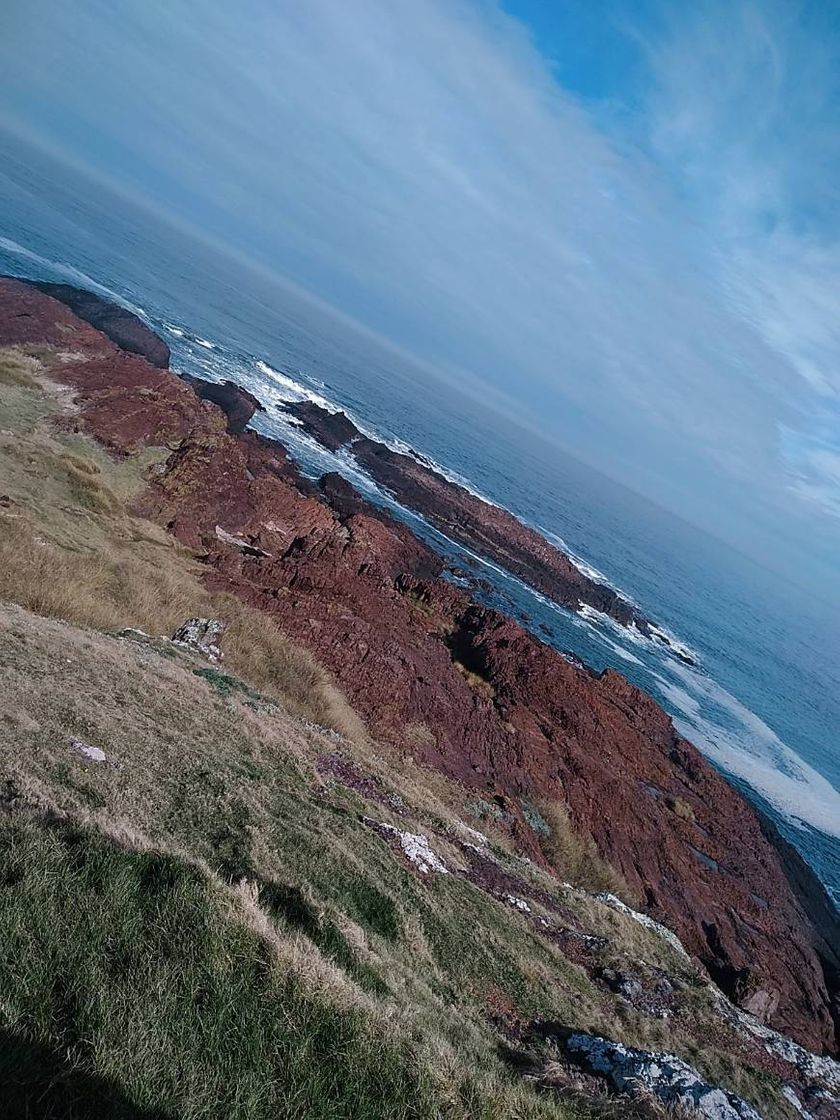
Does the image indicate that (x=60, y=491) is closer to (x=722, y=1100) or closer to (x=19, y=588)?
(x=19, y=588)

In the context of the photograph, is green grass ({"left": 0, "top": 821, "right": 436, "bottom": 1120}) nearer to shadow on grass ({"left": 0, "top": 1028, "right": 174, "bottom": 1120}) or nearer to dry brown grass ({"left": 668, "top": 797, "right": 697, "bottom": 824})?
shadow on grass ({"left": 0, "top": 1028, "right": 174, "bottom": 1120})

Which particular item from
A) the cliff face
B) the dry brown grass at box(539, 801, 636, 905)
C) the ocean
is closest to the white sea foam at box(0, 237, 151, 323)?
the ocean

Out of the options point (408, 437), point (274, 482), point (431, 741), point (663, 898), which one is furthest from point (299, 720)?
point (408, 437)

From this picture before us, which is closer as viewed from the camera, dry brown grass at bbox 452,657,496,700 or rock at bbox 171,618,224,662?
rock at bbox 171,618,224,662

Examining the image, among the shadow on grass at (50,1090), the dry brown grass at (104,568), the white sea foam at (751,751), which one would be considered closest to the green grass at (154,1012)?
the shadow on grass at (50,1090)

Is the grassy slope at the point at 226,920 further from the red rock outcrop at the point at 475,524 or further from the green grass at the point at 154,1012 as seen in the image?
the red rock outcrop at the point at 475,524

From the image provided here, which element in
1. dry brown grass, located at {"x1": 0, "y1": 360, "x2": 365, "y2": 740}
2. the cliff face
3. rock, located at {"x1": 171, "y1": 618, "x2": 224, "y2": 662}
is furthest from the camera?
the cliff face

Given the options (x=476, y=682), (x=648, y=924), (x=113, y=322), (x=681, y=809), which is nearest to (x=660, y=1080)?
(x=648, y=924)
